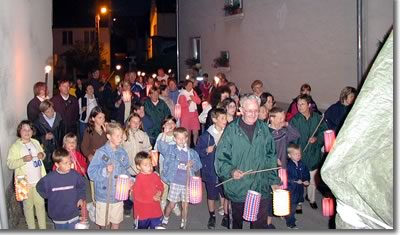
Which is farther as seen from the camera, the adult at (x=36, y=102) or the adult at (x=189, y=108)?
the adult at (x=189, y=108)

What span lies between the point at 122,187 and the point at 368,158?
15.4ft

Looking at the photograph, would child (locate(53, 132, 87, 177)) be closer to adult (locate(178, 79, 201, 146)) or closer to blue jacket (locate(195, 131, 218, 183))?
blue jacket (locate(195, 131, 218, 183))

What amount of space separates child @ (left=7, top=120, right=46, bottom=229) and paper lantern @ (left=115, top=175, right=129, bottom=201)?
1230 mm

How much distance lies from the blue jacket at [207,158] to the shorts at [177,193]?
21.8 inches

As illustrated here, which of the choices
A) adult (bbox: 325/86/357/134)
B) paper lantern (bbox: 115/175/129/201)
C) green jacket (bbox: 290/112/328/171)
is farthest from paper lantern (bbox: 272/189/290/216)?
adult (bbox: 325/86/357/134)

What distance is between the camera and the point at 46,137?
826 centimetres

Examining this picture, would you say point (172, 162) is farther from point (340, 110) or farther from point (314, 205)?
point (340, 110)

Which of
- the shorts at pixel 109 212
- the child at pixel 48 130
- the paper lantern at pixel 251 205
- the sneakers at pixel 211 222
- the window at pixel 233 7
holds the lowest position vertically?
the sneakers at pixel 211 222

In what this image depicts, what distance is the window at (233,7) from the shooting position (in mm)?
18438

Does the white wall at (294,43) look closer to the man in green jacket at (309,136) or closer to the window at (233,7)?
the window at (233,7)

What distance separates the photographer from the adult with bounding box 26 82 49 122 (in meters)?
8.65

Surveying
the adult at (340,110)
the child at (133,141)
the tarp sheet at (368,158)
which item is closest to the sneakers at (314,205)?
the adult at (340,110)

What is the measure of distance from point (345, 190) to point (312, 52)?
11.9 metres

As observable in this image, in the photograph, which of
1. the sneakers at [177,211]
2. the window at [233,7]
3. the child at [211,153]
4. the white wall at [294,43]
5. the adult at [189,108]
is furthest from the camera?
the window at [233,7]
